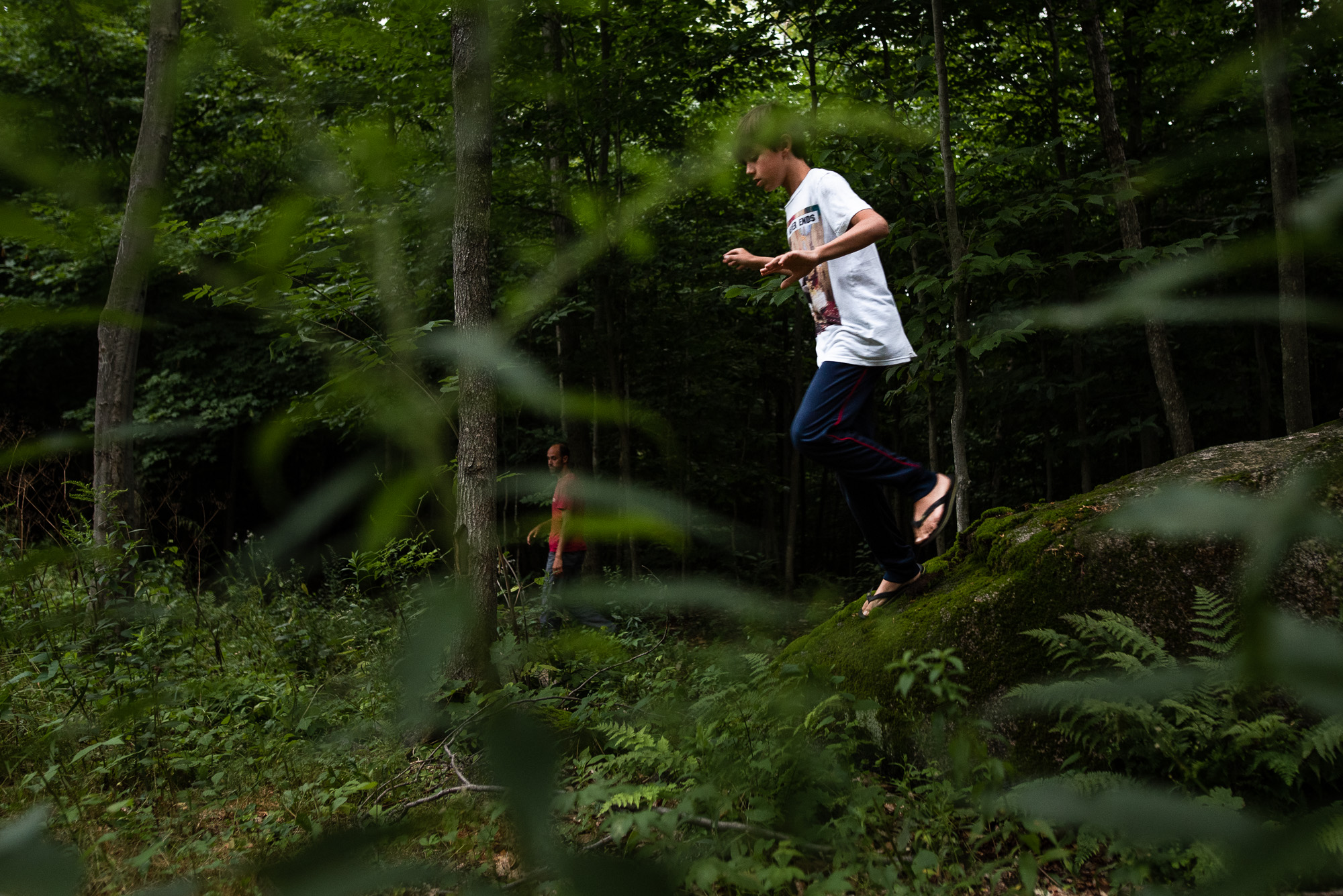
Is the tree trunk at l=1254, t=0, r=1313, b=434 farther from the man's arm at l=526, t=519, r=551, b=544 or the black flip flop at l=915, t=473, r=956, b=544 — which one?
the black flip flop at l=915, t=473, r=956, b=544

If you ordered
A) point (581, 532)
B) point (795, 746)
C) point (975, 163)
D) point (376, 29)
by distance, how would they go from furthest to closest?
point (975, 163) → point (795, 746) → point (376, 29) → point (581, 532)

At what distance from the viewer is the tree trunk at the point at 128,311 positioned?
2.25ft

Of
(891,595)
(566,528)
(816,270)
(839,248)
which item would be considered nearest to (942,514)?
(891,595)

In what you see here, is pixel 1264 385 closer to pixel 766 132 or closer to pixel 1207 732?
pixel 1207 732

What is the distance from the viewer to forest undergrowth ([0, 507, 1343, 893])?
539 mm

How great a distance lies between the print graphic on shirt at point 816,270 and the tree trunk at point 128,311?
1932 millimetres

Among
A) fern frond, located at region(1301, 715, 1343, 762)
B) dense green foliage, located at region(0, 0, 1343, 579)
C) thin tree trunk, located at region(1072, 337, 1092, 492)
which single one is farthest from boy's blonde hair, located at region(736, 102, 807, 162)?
thin tree trunk, located at region(1072, 337, 1092, 492)

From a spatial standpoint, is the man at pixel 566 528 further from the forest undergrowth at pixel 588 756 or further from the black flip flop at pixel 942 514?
the black flip flop at pixel 942 514

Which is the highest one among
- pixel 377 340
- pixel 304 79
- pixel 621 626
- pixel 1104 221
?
pixel 1104 221

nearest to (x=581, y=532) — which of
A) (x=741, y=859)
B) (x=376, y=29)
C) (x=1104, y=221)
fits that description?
(x=376, y=29)

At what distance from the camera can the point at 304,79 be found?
644mm

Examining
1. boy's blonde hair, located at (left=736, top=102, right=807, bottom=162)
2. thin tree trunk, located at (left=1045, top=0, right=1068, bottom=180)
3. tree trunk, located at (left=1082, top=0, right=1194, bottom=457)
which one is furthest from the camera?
thin tree trunk, located at (left=1045, top=0, right=1068, bottom=180)

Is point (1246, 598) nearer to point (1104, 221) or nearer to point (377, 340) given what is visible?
point (377, 340)

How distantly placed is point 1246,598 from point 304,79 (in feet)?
2.33
